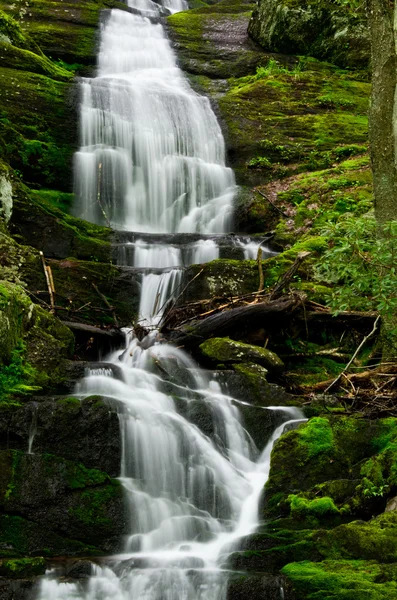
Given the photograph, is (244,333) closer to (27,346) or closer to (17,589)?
(27,346)

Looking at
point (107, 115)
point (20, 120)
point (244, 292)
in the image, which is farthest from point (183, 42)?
point (244, 292)

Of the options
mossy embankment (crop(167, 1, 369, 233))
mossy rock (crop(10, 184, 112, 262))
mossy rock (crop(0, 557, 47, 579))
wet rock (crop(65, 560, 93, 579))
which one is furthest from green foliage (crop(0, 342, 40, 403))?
mossy embankment (crop(167, 1, 369, 233))

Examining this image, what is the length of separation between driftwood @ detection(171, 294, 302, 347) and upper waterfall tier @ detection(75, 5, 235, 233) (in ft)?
17.6

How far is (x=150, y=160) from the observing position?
1628 cm

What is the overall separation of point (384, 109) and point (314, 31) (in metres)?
17.5

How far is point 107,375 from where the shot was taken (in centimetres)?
748

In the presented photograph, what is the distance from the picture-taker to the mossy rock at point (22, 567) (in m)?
4.68

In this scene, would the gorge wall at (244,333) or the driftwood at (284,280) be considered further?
the driftwood at (284,280)

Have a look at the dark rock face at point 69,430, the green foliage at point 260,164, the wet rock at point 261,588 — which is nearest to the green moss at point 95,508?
the dark rock face at point 69,430

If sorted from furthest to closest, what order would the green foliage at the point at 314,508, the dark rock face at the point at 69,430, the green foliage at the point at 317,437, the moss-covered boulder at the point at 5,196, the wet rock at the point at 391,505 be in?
the moss-covered boulder at the point at 5,196 → the green foliage at the point at 317,437 → the dark rock face at the point at 69,430 → the green foliage at the point at 314,508 → the wet rock at the point at 391,505

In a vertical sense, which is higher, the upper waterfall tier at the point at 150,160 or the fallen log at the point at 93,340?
the upper waterfall tier at the point at 150,160

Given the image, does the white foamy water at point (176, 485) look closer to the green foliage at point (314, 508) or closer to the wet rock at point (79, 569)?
the wet rock at point (79, 569)

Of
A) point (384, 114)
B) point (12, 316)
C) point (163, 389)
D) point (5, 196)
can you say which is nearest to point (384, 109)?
point (384, 114)

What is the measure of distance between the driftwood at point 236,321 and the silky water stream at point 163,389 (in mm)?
337
